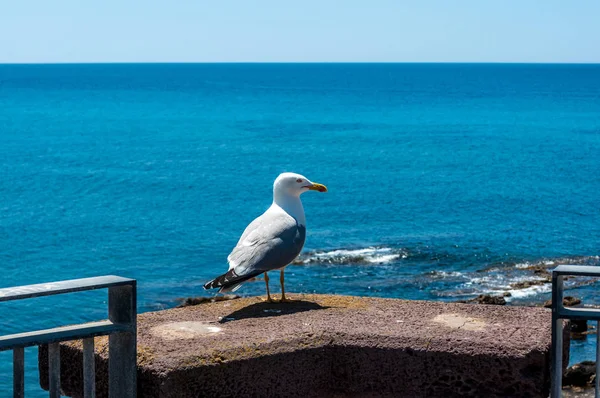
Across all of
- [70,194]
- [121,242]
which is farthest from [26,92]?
[121,242]

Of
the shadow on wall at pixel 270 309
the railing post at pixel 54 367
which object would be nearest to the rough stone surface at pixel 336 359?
the shadow on wall at pixel 270 309

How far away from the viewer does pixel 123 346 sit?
14.1ft

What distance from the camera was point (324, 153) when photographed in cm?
6169

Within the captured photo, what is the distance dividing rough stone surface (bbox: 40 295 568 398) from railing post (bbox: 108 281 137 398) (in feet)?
0.44

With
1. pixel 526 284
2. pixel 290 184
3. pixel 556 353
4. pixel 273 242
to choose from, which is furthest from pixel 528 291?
pixel 556 353

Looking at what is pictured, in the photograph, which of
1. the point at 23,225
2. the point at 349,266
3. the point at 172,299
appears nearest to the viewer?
the point at 172,299

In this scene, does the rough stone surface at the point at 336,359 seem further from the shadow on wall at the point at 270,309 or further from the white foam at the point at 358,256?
the white foam at the point at 358,256

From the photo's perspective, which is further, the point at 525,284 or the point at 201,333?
the point at 525,284

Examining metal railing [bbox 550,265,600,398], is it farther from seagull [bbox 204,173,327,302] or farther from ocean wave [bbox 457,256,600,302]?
ocean wave [bbox 457,256,600,302]

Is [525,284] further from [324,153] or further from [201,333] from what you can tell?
[324,153]

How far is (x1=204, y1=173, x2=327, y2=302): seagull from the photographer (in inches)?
242

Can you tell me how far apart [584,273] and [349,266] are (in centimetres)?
2553

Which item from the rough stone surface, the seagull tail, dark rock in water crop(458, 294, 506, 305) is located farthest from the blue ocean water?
the rough stone surface

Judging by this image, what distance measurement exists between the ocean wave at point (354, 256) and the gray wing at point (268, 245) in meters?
23.3
